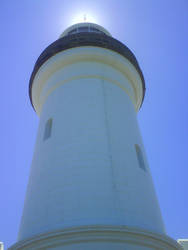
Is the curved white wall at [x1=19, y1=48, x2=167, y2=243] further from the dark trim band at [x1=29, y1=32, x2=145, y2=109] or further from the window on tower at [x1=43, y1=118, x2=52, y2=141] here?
the dark trim band at [x1=29, y1=32, x2=145, y2=109]

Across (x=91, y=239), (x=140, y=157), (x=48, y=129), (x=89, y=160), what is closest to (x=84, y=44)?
(x=48, y=129)

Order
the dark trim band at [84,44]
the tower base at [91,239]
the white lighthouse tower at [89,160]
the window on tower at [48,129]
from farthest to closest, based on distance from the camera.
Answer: the dark trim band at [84,44], the window on tower at [48,129], the white lighthouse tower at [89,160], the tower base at [91,239]

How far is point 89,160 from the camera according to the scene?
237 inches

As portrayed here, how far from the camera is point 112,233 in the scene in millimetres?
4750

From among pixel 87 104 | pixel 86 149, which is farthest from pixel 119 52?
pixel 86 149

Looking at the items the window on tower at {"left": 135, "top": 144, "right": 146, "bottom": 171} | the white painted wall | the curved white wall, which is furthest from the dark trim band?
the window on tower at {"left": 135, "top": 144, "right": 146, "bottom": 171}

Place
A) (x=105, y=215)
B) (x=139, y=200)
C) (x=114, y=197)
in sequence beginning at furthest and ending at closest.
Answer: (x=139, y=200)
(x=114, y=197)
(x=105, y=215)

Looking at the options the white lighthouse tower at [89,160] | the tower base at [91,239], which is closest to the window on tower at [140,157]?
the white lighthouse tower at [89,160]

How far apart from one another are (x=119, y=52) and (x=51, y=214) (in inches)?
232

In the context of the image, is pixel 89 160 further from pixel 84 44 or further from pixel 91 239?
pixel 84 44

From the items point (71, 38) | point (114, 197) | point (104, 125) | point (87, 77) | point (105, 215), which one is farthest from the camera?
point (71, 38)

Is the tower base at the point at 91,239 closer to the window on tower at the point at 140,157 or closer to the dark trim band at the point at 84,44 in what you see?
the window on tower at the point at 140,157

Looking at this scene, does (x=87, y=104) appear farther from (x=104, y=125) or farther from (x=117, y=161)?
(x=117, y=161)

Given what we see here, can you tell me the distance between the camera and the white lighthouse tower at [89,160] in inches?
194
